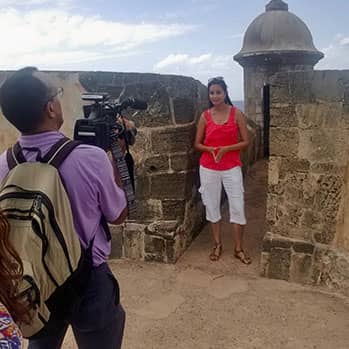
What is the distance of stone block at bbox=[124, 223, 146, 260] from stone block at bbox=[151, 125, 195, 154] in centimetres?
77

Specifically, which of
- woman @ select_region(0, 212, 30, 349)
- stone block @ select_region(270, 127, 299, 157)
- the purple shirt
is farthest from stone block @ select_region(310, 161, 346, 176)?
woman @ select_region(0, 212, 30, 349)

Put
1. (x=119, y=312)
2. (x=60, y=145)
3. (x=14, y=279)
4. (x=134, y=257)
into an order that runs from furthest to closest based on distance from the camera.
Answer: (x=134, y=257)
(x=119, y=312)
(x=60, y=145)
(x=14, y=279)

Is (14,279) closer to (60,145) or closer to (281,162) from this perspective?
(60,145)

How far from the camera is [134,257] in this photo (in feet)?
14.5

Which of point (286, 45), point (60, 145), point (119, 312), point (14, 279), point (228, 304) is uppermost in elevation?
point (286, 45)

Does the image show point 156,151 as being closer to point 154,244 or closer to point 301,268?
point 154,244

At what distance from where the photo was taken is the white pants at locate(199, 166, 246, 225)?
4.12 meters

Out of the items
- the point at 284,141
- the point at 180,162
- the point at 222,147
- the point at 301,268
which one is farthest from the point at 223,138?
the point at 301,268

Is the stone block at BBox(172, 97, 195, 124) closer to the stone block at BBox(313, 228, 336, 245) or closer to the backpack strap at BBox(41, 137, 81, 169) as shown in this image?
the stone block at BBox(313, 228, 336, 245)

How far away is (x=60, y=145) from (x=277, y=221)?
261 centimetres

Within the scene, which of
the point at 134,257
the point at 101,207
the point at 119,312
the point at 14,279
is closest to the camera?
the point at 14,279

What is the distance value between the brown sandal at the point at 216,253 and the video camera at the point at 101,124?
245cm

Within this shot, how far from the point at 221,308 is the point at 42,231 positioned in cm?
229

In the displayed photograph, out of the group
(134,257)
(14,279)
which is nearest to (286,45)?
(134,257)
